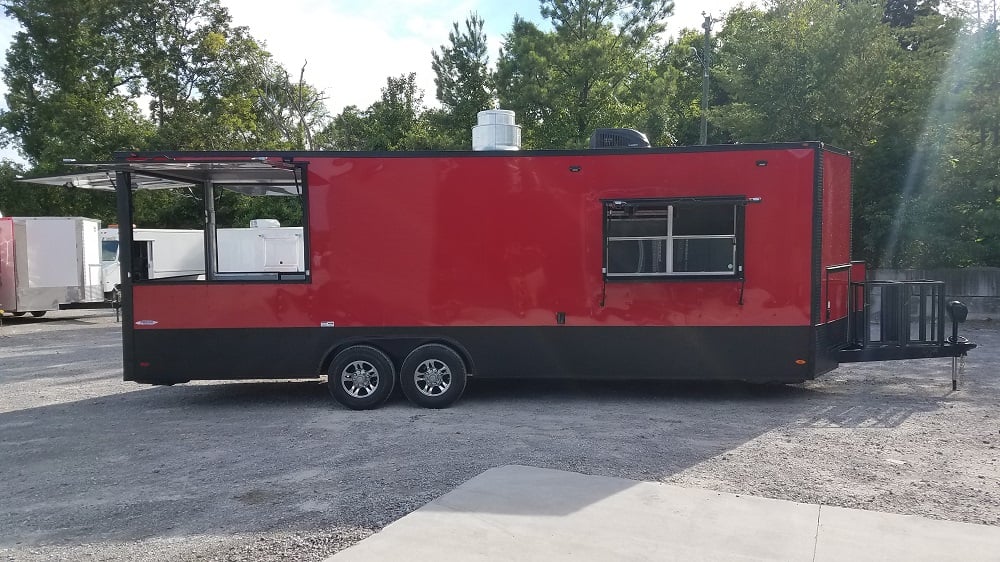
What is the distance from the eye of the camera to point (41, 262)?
1861cm

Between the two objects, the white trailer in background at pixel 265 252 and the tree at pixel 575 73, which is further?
the tree at pixel 575 73

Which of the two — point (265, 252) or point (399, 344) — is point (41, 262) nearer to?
point (265, 252)

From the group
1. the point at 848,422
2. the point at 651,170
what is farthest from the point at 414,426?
the point at 848,422

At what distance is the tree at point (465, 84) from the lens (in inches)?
866

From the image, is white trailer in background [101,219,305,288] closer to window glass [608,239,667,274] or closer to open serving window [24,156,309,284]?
open serving window [24,156,309,284]

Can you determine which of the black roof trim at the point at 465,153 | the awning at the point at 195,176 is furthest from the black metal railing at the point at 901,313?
the awning at the point at 195,176

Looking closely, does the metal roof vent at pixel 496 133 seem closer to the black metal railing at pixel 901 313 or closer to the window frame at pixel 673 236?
the window frame at pixel 673 236

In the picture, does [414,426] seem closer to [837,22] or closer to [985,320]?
[985,320]

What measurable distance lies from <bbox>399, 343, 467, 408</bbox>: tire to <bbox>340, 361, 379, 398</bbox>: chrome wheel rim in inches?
12.4

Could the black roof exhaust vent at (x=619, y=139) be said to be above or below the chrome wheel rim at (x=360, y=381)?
above

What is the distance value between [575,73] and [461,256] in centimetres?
1289

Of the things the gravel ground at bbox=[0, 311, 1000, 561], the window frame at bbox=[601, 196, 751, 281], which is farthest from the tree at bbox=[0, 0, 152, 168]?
the window frame at bbox=[601, 196, 751, 281]

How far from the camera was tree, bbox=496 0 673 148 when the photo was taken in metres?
19.6

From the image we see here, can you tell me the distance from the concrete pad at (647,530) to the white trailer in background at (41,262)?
18.0 metres
